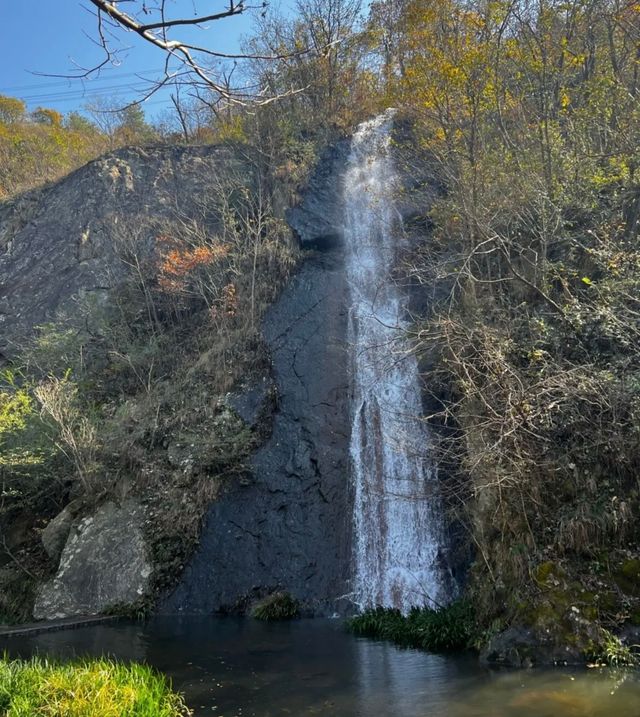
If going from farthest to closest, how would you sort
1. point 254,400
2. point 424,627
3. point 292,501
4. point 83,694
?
point 254,400 < point 292,501 < point 424,627 < point 83,694

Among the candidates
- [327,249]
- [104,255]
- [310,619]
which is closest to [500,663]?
[310,619]

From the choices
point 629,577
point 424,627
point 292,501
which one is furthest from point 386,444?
point 629,577

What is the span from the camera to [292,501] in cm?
1430

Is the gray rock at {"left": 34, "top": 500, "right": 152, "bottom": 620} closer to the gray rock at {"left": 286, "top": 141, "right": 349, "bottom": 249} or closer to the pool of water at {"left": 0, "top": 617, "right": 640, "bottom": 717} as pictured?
the pool of water at {"left": 0, "top": 617, "right": 640, "bottom": 717}

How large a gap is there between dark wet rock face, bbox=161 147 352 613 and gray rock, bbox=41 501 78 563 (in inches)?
134

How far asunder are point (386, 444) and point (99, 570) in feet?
23.5

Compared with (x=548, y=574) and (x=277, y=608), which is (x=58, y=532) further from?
(x=548, y=574)

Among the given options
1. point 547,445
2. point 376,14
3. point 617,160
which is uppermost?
point 376,14

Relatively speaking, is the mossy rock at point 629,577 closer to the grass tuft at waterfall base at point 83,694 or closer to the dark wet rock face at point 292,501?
the grass tuft at waterfall base at point 83,694

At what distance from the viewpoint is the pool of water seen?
6.23 m

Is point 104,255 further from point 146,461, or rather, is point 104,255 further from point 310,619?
point 310,619

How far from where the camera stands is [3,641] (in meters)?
11.2

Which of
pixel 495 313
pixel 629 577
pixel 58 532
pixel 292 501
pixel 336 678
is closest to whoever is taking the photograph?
pixel 336 678

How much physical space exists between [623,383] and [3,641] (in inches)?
455
